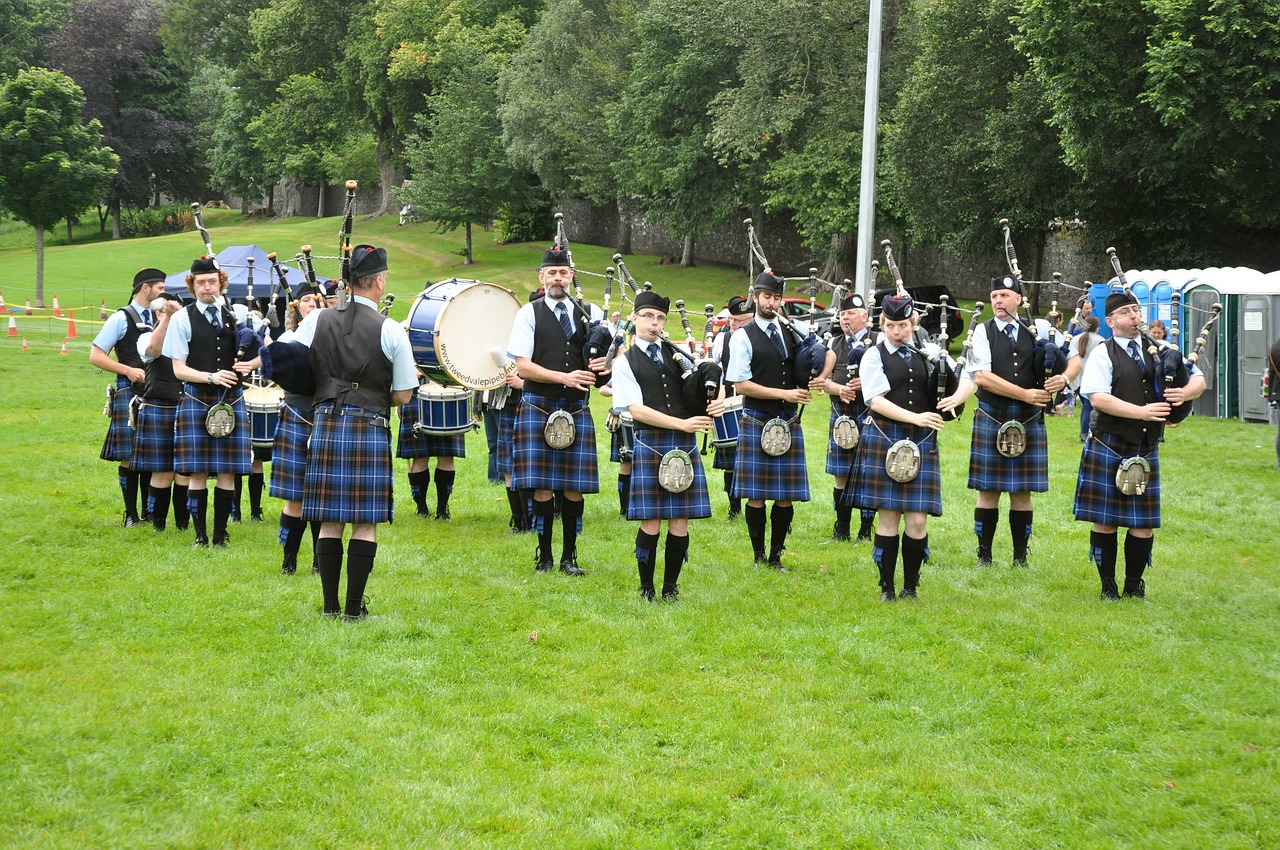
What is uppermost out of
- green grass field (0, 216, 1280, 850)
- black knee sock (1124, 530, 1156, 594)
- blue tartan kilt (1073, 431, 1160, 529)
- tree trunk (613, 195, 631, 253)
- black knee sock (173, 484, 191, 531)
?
tree trunk (613, 195, 631, 253)

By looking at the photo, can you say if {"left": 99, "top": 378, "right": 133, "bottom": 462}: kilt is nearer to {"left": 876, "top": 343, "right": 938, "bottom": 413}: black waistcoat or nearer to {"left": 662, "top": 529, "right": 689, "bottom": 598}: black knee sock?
{"left": 662, "top": 529, "right": 689, "bottom": 598}: black knee sock

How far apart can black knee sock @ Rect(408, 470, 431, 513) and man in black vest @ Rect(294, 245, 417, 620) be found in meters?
3.11

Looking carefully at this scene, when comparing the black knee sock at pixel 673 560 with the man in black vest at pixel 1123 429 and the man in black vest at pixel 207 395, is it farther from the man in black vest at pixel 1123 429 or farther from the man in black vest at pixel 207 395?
the man in black vest at pixel 207 395

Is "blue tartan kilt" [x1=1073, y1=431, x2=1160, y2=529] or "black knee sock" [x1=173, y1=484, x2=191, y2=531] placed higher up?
"blue tartan kilt" [x1=1073, y1=431, x2=1160, y2=529]

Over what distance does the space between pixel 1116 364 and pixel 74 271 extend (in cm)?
3662

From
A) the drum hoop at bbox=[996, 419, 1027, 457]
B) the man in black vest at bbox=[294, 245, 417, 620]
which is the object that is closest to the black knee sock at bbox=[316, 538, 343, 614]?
the man in black vest at bbox=[294, 245, 417, 620]

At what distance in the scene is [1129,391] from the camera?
639 cm

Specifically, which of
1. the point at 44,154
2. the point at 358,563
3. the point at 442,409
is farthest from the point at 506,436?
the point at 44,154

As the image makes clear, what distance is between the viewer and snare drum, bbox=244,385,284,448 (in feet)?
26.7

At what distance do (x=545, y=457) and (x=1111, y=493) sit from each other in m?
3.19

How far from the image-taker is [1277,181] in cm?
1773

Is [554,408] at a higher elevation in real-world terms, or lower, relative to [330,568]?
higher

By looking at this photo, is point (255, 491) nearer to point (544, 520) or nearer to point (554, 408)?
point (544, 520)

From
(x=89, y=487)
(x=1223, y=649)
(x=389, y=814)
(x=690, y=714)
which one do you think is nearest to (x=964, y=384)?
(x=1223, y=649)
